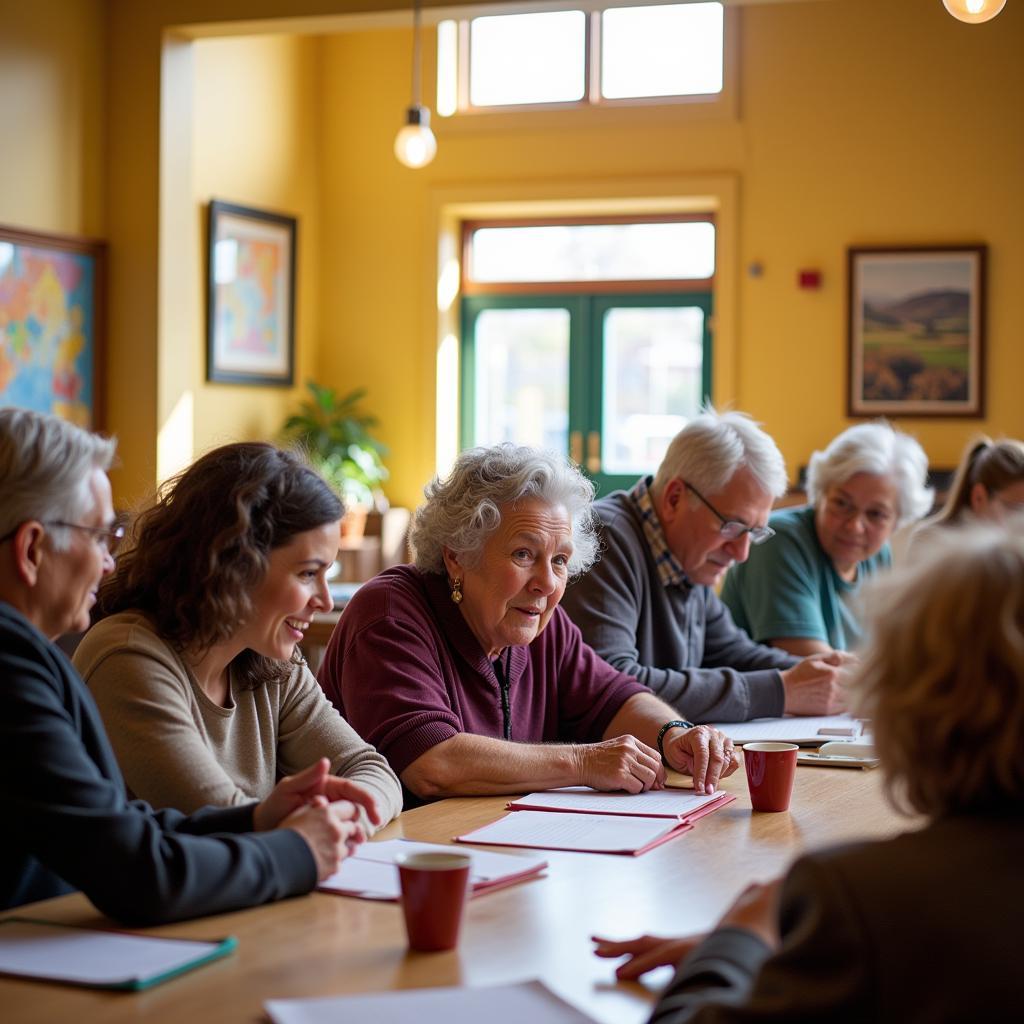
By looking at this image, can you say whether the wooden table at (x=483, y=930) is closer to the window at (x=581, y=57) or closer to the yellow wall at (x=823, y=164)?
the yellow wall at (x=823, y=164)

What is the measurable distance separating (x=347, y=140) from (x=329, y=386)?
1.55 metres

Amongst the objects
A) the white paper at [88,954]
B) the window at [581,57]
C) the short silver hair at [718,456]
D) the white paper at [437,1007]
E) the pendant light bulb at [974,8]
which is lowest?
the white paper at [88,954]

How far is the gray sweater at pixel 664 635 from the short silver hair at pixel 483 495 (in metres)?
0.46

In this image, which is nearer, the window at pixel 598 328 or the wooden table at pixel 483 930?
the wooden table at pixel 483 930

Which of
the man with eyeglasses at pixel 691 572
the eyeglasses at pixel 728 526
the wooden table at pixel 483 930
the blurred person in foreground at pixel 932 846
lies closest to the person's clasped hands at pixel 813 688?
the man with eyeglasses at pixel 691 572

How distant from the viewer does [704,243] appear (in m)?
8.38

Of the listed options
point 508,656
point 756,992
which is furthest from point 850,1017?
point 508,656

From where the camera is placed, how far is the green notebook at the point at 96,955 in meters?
1.25

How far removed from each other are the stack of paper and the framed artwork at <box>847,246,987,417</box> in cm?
601

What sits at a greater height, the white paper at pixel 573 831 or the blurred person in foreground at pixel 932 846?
the blurred person in foreground at pixel 932 846

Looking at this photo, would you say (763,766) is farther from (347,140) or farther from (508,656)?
(347,140)

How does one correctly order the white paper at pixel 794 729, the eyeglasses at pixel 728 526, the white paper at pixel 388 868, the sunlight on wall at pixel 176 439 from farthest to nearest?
1. the sunlight on wall at pixel 176 439
2. the eyeglasses at pixel 728 526
3. the white paper at pixel 794 729
4. the white paper at pixel 388 868

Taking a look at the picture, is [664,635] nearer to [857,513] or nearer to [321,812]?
[857,513]

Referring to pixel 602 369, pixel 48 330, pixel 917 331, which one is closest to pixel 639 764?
pixel 48 330
